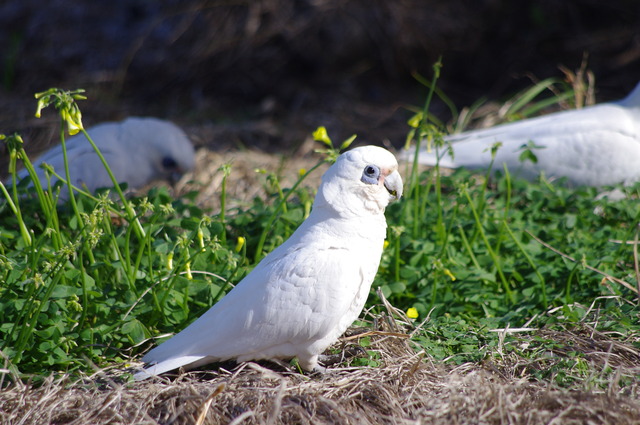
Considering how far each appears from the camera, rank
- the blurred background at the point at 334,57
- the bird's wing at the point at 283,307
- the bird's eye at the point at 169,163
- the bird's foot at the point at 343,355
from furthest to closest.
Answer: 1. the blurred background at the point at 334,57
2. the bird's eye at the point at 169,163
3. the bird's foot at the point at 343,355
4. the bird's wing at the point at 283,307

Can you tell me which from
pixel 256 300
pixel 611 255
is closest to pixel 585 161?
pixel 611 255

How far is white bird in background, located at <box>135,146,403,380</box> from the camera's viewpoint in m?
1.81

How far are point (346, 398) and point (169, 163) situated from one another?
8.23ft

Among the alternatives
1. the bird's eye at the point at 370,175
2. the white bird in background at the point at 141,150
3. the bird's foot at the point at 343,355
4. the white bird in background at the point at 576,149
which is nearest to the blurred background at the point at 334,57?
the white bird in background at the point at 141,150

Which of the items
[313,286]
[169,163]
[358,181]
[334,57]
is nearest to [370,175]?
[358,181]

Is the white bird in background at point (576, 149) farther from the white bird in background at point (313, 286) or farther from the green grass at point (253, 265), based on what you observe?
the white bird in background at point (313, 286)

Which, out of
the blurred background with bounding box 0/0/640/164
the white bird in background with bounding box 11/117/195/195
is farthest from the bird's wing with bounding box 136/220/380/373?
the blurred background with bounding box 0/0/640/164

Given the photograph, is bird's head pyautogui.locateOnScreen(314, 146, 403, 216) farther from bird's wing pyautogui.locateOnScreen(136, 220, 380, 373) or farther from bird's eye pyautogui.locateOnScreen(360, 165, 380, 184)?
bird's wing pyautogui.locateOnScreen(136, 220, 380, 373)

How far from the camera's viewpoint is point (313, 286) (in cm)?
181

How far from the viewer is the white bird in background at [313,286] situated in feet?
5.95

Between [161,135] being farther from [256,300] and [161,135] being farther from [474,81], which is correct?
[474,81]

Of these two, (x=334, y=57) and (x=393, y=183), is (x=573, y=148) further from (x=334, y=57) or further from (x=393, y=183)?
(x=334, y=57)

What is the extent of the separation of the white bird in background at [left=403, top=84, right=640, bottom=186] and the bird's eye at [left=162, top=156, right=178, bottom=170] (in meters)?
1.47

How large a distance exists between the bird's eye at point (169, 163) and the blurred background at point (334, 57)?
1.36 meters
